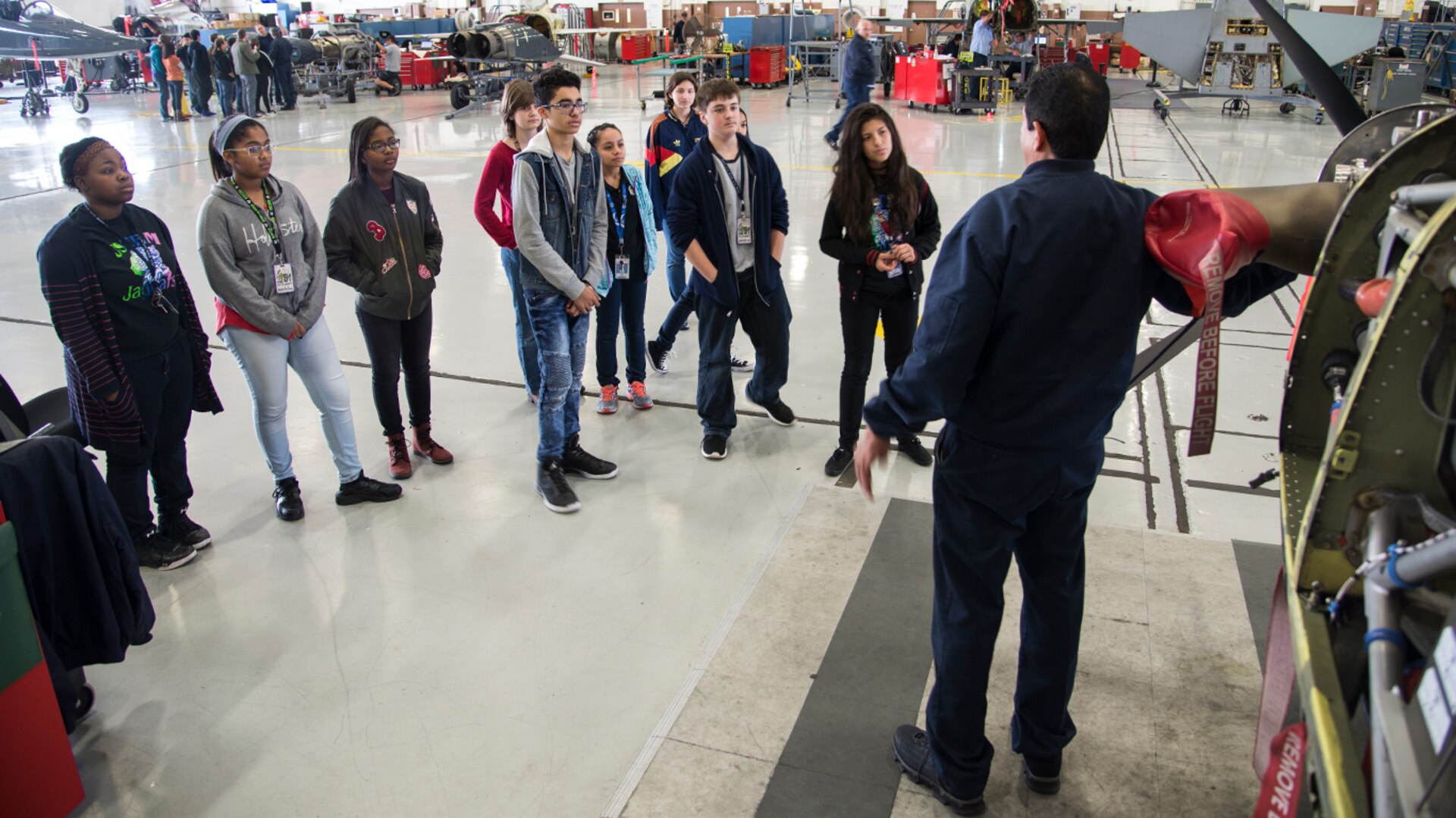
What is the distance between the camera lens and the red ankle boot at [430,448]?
182 inches

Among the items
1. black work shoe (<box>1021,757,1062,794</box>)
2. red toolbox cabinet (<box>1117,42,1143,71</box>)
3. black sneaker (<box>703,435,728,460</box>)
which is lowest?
black work shoe (<box>1021,757,1062,794</box>)

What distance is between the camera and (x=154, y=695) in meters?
3.08

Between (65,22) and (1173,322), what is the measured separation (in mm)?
21696

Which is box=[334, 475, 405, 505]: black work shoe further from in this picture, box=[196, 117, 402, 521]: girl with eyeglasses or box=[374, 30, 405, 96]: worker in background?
box=[374, 30, 405, 96]: worker in background

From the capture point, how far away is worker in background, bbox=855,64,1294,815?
1980 mm

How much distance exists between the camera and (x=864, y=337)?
4246 mm

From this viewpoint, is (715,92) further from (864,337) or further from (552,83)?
(864,337)

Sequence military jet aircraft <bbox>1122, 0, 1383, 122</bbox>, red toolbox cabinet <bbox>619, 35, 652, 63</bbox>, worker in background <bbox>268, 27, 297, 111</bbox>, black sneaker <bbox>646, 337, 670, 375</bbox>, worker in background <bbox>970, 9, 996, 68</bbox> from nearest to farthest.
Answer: black sneaker <bbox>646, 337, 670, 375</bbox>, military jet aircraft <bbox>1122, 0, 1383, 122</bbox>, worker in background <bbox>970, 9, 996, 68</bbox>, worker in background <bbox>268, 27, 297, 111</bbox>, red toolbox cabinet <bbox>619, 35, 652, 63</bbox>

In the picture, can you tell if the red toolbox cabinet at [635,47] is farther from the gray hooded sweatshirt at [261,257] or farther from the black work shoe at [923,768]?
the black work shoe at [923,768]

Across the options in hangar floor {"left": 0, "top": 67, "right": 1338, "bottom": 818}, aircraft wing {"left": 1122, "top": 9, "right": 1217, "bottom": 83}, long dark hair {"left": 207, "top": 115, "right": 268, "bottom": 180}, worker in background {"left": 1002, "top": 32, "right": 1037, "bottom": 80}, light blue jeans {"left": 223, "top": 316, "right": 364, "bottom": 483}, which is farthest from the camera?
worker in background {"left": 1002, "top": 32, "right": 1037, "bottom": 80}

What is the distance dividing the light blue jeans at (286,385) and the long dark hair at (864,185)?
2328mm

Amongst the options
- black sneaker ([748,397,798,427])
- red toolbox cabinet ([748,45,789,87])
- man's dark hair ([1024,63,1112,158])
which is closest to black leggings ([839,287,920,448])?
black sneaker ([748,397,798,427])

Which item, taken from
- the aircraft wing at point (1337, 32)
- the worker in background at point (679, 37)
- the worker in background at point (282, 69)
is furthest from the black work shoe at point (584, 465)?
the worker in background at point (679, 37)

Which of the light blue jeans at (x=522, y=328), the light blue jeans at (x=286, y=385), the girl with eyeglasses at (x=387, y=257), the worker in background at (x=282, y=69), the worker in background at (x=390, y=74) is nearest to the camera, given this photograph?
the light blue jeans at (x=286, y=385)
